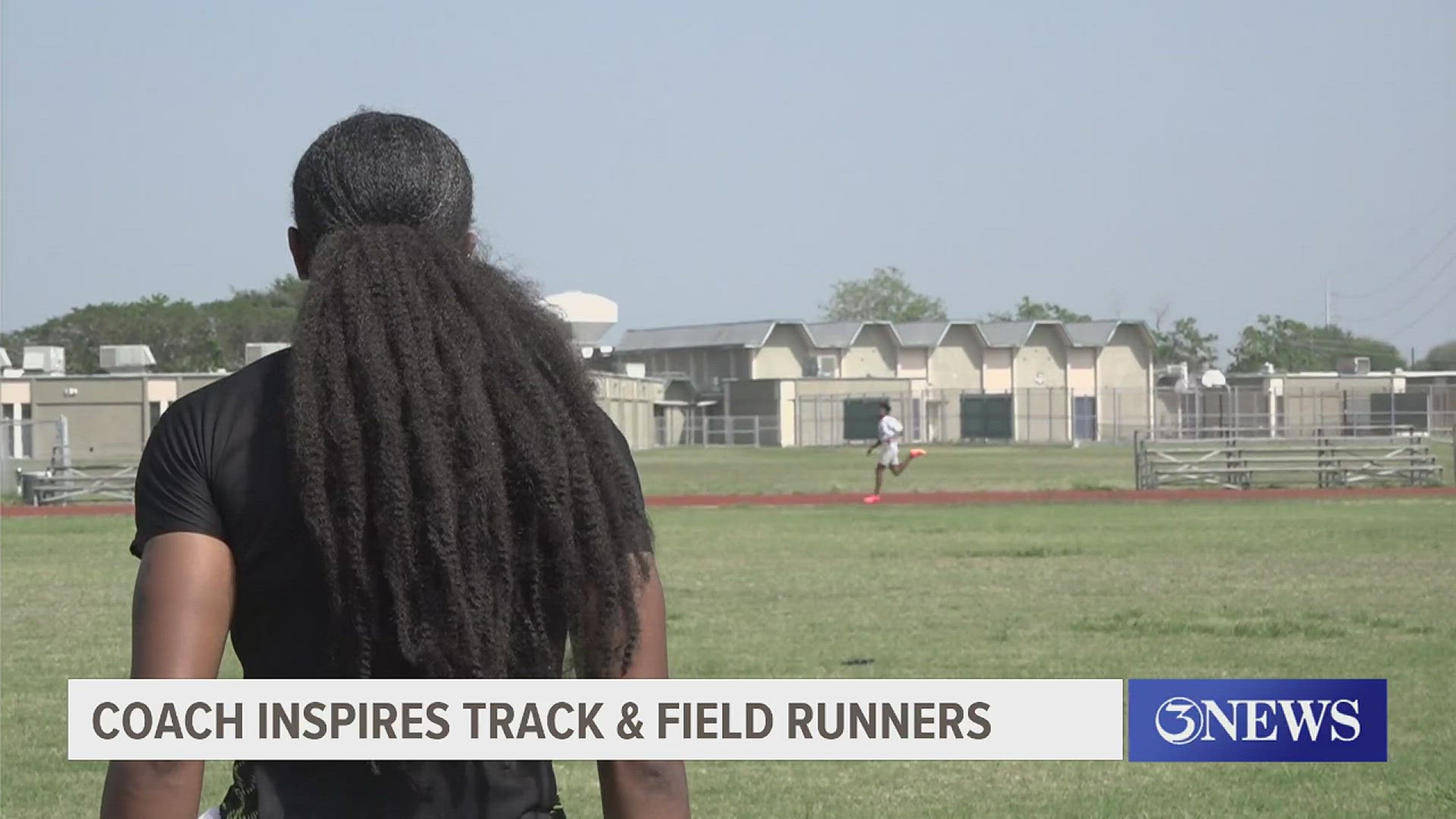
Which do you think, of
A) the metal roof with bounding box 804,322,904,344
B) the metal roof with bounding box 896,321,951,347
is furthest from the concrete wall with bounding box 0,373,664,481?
the metal roof with bounding box 896,321,951,347

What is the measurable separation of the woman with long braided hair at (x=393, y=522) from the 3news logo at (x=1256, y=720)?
11.5ft

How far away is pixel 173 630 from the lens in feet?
7.91

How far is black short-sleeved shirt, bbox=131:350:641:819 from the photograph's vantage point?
2.41 m

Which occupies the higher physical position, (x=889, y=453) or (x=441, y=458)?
(x=441, y=458)

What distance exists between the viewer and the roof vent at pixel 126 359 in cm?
6744

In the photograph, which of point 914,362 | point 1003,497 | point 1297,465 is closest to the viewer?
point 1003,497

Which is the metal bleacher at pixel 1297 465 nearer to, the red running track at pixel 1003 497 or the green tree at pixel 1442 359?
the red running track at pixel 1003 497

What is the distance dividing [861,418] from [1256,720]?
7355 cm

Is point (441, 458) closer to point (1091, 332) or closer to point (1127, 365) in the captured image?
point (1127, 365)

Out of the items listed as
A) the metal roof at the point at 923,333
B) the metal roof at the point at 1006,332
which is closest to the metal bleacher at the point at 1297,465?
the metal roof at the point at 1006,332

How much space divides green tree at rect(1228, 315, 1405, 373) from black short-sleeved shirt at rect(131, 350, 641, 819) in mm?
137517

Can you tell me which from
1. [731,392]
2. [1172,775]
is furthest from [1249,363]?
[1172,775]

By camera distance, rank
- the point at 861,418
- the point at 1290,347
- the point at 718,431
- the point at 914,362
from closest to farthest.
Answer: the point at 861,418 < the point at 718,431 < the point at 914,362 < the point at 1290,347

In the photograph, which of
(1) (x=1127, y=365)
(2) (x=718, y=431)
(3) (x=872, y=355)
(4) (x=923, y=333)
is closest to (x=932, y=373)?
(4) (x=923, y=333)
